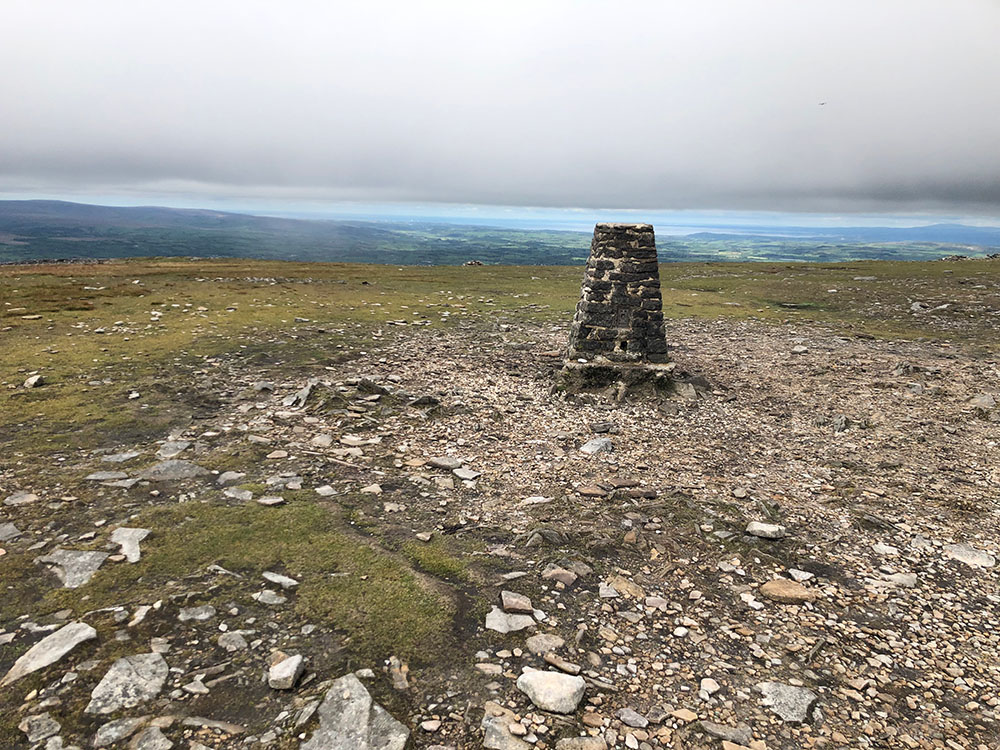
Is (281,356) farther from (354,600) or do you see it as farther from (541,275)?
(541,275)

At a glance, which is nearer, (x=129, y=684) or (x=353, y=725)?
(x=353, y=725)

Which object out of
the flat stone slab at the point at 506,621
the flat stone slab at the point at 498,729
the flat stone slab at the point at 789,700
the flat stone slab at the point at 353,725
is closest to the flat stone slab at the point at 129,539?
the flat stone slab at the point at 353,725

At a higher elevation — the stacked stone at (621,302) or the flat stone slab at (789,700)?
the stacked stone at (621,302)

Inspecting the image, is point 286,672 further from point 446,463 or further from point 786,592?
point 786,592

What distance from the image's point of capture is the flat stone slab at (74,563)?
604 cm

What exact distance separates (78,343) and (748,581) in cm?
1969

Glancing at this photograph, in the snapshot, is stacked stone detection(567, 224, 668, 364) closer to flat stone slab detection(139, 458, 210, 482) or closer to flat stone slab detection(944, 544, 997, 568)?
flat stone slab detection(944, 544, 997, 568)

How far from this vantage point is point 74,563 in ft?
20.7

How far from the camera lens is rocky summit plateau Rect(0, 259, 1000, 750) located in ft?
15.2

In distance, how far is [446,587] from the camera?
6.36m

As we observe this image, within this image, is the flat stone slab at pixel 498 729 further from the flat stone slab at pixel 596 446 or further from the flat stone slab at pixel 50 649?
the flat stone slab at pixel 596 446

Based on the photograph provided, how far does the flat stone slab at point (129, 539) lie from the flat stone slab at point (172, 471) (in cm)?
162

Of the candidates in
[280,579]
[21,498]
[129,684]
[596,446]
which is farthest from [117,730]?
[596,446]

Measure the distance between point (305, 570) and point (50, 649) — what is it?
234 cm
